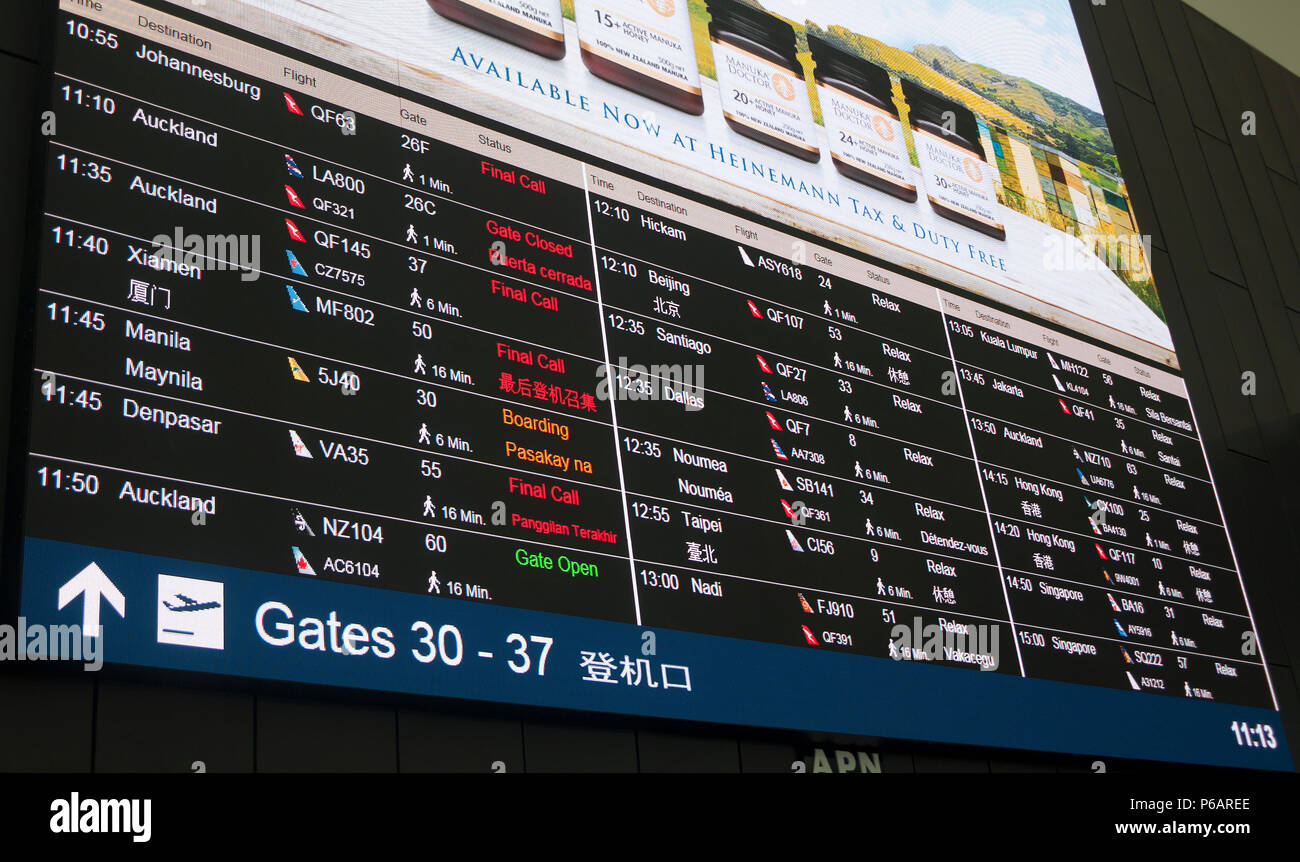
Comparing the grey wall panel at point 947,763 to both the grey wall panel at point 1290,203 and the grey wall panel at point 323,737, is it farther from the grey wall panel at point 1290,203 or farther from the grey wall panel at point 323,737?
the grey wall panel at point 1290,203

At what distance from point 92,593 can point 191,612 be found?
0.14 meters

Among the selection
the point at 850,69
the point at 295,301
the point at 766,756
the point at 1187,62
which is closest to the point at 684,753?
the point at 766,756

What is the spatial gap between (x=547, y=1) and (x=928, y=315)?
112 cm

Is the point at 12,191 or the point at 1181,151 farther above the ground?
the point at 1181,151

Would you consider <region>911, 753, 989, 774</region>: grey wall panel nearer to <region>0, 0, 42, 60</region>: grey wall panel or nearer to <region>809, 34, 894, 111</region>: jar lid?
<region>809, 34, 894, 111</region>: jar lid

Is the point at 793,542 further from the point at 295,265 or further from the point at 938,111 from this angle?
the point at 938,111

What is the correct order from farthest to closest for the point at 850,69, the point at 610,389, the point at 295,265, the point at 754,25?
the point at 850,69, the point at 754,25, the point at 610,389, the point at 295,265

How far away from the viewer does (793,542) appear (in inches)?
107

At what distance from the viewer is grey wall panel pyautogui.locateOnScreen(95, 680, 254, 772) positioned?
6.26ft

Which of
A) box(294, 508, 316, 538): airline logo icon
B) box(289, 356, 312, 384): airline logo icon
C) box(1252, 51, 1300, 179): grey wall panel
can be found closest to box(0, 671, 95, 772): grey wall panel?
box(294, 508, 316, 538): airline logo icon

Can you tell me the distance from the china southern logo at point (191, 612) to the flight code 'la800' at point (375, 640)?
56 mm

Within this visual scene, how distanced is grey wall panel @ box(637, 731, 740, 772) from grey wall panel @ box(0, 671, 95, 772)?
89 centimetres

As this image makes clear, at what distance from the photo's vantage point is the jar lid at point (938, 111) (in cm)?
374

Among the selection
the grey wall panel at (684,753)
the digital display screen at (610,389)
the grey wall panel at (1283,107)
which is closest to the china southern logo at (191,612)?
the digital display screen at (610,389)
